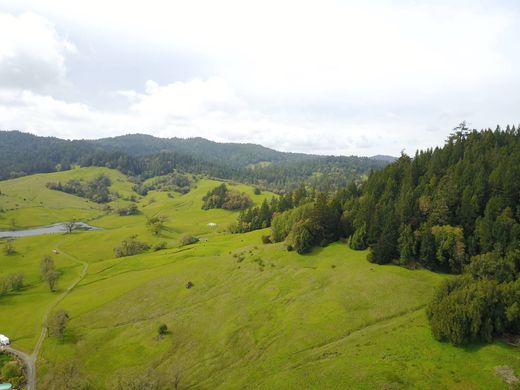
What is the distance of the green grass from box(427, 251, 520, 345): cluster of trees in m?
2.08

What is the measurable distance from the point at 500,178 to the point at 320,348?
57.3 meters

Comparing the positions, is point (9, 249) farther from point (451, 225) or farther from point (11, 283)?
point (451, 225)

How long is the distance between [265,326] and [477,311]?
119 feet

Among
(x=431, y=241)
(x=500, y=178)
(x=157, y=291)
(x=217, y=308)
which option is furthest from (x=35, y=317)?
(x=500, y=178)

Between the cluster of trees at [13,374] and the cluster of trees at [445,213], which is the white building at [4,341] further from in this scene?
the cluster of trees at [445,213]

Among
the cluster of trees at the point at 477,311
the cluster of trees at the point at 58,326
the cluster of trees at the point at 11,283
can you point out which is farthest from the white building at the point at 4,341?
the cluster of trees at the point at 477,311

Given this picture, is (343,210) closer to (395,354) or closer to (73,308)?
(395,354)

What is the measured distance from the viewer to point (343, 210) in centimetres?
9869

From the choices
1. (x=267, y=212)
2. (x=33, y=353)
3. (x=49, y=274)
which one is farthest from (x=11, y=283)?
(x=267, y=212)

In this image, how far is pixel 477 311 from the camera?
1881 inches

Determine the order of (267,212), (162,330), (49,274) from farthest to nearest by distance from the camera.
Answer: (267,212) → (49,274) → (162,330)

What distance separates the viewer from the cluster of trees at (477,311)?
47875mm

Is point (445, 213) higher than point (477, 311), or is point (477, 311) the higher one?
point (445, 213)

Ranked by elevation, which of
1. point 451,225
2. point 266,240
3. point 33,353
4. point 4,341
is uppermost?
point 451,225
